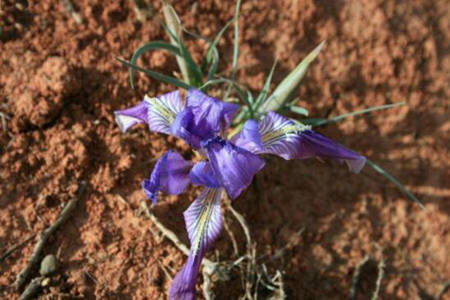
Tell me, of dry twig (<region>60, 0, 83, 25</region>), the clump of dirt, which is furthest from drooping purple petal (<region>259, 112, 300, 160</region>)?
dry twig (<region>60, 0, 83, 25</region>)

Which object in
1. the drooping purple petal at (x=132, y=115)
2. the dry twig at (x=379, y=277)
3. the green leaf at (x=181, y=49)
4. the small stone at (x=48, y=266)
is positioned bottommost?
the dry twig at (x=379, y=277)

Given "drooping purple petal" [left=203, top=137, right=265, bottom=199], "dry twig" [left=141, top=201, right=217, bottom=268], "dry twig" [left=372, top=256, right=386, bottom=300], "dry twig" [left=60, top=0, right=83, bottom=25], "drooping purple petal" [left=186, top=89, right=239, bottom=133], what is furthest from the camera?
"dry twig" [left=60, top=0, right=83, bottom=25]

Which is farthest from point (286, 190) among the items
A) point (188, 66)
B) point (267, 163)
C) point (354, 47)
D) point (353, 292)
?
point (354, 47)

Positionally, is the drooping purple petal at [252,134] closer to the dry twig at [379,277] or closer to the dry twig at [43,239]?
the dry twig at [43,239]

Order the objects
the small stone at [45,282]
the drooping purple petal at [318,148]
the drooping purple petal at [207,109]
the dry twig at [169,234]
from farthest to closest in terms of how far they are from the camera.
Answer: the dry twig at [169,234], the small stone at [45,282], the drooping purple petal at [318,148], the drooping purple petal at [207,109]

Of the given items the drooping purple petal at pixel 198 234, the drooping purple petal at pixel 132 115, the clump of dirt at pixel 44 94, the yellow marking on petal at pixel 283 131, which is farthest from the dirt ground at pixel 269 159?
the yellow marking on petal at pixel 283 131

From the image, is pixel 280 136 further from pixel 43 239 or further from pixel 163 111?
pixel 43 239

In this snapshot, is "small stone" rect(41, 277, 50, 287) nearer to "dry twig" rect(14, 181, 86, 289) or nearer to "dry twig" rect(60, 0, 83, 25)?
"dry twig" rect(14, 181, 86, 289)

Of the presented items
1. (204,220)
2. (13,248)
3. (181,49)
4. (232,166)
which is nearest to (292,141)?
(232,166)
